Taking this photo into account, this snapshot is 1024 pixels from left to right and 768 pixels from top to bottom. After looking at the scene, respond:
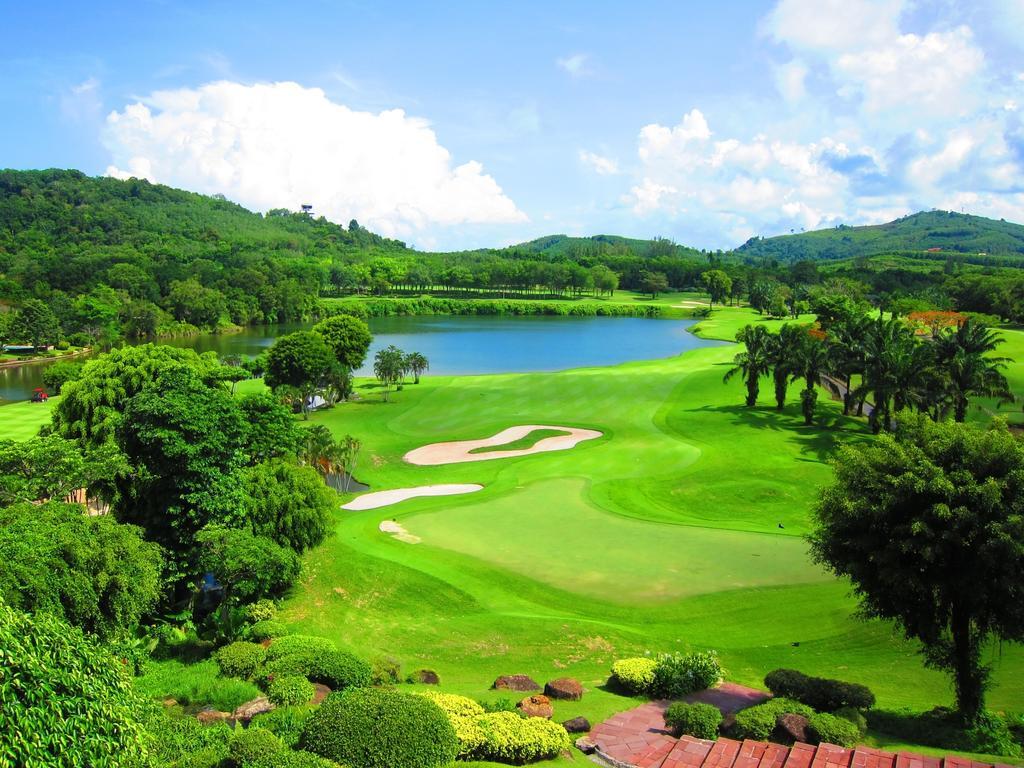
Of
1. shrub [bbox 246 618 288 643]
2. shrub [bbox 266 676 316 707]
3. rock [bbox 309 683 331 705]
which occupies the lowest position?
shrub [bbox 246 618 288 643]

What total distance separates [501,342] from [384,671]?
344ft

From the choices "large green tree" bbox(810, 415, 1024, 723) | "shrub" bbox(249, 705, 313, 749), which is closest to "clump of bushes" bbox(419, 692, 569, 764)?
"shrub" bbox(249, 705, 313, 749)

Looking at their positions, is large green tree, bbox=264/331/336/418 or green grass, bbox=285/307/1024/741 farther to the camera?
large green tree, bbox=264/331/336/418

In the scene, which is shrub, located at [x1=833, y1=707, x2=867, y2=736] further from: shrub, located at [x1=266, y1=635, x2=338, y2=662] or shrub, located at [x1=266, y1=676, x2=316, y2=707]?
shrub, located at [x1=266, y1=635, x2=338, y2=662]

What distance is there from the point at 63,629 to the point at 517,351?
101366 mm

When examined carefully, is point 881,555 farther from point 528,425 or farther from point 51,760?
point 528,425

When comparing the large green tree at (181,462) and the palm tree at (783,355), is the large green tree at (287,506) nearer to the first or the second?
the large green tree at (181,462)

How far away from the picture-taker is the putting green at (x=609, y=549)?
24391mm

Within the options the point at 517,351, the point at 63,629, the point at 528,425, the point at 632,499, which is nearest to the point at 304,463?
the point at 632,499

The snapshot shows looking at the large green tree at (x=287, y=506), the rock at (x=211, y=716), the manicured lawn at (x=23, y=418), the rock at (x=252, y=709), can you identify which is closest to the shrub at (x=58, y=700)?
the rock at (x=211, y=716)

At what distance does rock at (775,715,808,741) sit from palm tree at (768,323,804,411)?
3917 centimetres

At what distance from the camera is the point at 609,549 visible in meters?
27.4

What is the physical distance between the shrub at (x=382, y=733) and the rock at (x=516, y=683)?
14.0ft

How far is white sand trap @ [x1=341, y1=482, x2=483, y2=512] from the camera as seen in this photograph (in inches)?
1414
